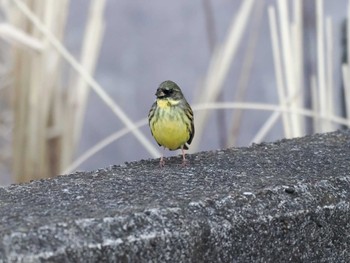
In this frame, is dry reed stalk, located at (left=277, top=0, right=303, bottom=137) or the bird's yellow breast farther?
dry reed stalk, located at (left=277, top=0, right=303, bottom=137)

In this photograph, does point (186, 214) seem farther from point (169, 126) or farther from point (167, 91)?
point (167, 91)

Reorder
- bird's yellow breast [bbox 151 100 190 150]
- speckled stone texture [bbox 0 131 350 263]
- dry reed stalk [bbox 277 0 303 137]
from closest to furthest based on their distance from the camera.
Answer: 1. speckled stone texture [bbox 0 131 350 263]
2. bird's yellow breast [bbox 151 100 190 150]
3. dry reed stalk [bbox 277 0 303 137]

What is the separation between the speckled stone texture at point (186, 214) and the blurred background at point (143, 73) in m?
0.94

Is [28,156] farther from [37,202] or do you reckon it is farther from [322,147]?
[37,202]

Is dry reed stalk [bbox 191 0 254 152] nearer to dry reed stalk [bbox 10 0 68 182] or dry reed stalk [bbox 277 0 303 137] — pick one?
dry reed stalk [bbox 277 0 303 137]

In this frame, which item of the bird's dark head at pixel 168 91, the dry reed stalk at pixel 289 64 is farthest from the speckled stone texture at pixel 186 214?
the dry reed stalk at pixel 289 64

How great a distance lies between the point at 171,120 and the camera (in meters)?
2.82

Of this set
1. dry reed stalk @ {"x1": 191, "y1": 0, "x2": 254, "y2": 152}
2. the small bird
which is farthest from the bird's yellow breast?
dry reed stalk @ {"x1": 191, "y1": 0, "x2": 254, "y2": 152}

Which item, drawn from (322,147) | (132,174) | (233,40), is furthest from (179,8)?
(132,174)

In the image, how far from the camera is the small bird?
2.82 meters

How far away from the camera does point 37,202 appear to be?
7.38 feet

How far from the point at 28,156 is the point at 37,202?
1.63 m

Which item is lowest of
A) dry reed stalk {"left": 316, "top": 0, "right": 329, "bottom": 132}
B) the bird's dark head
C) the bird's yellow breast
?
the bird's yellow breast

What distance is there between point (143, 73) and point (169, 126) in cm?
252
